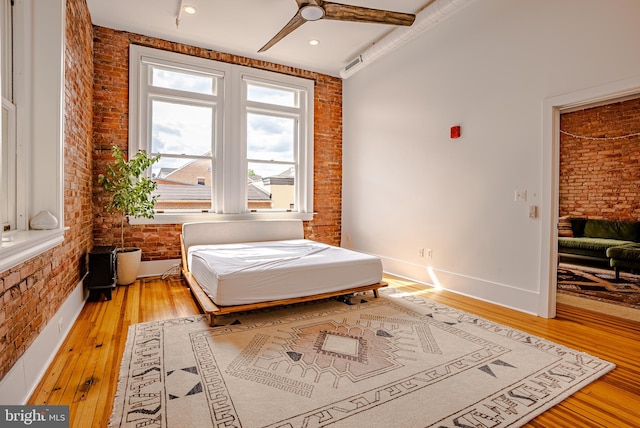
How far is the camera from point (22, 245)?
1.57 m

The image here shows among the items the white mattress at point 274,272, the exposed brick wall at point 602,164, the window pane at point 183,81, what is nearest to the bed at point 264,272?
the white mattress at point 274,272

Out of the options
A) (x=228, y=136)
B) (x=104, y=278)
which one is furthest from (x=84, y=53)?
(x=104, y=278)

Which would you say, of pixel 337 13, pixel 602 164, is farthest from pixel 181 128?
pixel 602 164

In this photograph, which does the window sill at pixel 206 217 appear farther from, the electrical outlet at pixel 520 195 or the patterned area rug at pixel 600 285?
the patterned area rug at pixel 600 285

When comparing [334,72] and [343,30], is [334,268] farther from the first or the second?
[334,72]

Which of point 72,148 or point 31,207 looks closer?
point 31,207

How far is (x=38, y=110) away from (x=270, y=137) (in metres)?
3.39

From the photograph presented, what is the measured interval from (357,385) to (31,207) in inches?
98.2

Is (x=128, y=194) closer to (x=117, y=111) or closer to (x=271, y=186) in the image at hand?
(x=117, y=111)

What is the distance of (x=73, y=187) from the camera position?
10.2 ft

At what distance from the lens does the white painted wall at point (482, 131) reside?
290 centimetres

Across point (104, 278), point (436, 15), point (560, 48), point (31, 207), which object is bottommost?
point (104, 278)

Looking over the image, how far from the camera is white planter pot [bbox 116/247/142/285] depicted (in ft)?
13.3

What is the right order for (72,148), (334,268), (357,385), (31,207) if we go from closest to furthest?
(357,385)
(31,207)
(72,148)
(334,268)
